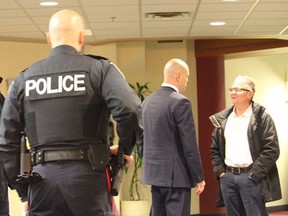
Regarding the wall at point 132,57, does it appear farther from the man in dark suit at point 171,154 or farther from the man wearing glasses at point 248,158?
the man in dark suit at point 171,154

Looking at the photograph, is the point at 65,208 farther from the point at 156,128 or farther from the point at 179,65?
the point at 179,65

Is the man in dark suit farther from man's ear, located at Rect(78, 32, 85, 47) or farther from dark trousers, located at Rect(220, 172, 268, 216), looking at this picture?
man's ear, located at Rect(78, 32, 85, 47)

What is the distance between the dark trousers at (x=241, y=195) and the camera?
5.12 meters

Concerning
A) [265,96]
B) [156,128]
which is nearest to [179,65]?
[156,128]

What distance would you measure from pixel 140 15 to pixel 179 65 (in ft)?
9.39

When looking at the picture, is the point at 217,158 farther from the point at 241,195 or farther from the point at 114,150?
the point at 114,150

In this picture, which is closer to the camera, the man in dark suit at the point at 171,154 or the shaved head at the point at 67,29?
the shaved head at the point at 67,29

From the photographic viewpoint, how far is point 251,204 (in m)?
5.11

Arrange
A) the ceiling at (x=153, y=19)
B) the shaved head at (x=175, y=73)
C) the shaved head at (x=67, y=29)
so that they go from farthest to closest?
the ceiling at (x=153, y=19)
the shaved head at (x=175, y=73)
the shaved head at (x=67, y=29)

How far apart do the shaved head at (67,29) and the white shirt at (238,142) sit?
2.60m

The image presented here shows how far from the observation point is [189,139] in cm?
452

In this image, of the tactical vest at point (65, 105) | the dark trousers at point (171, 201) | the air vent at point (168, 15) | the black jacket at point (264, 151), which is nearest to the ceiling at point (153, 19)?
the air vent at point (168, 15)

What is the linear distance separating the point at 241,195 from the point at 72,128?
270cm

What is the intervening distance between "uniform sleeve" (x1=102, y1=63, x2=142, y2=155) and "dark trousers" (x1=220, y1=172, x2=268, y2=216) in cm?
250
